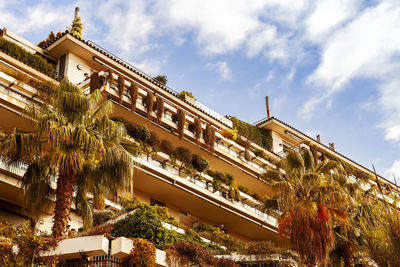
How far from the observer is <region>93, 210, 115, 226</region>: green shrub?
1069 inches

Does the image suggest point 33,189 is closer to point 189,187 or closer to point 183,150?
point 189,187

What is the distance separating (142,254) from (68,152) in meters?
4.53

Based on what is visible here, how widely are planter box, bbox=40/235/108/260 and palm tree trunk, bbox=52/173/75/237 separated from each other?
23.4 inches

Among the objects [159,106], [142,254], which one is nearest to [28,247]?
Result: [142,254]

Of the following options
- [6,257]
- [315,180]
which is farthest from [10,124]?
[315,180]

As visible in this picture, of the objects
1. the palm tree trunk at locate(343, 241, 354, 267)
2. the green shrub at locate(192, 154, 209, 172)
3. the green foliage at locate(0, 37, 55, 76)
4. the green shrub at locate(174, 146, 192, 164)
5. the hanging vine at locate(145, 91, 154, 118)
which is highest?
the green foliage at locate(0, 37, 55, 76)

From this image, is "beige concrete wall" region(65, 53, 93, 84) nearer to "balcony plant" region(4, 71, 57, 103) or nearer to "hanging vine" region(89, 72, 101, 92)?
"hanging vine" region(89, 72, 101, 92)

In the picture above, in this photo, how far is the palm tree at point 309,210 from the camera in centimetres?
2177

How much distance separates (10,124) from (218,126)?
1745 centimetres

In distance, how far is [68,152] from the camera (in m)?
19.9

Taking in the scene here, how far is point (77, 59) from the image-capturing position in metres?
36.8

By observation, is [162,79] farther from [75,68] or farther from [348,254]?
[348,254]

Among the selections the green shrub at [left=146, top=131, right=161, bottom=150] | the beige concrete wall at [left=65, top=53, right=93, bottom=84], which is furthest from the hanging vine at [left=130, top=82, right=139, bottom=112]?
the beige concrete wall at [left=65, top=53, right=93, bottom=84]

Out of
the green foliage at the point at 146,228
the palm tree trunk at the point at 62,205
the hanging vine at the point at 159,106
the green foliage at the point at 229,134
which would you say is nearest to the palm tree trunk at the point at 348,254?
the green foliage at the point at 146,228
